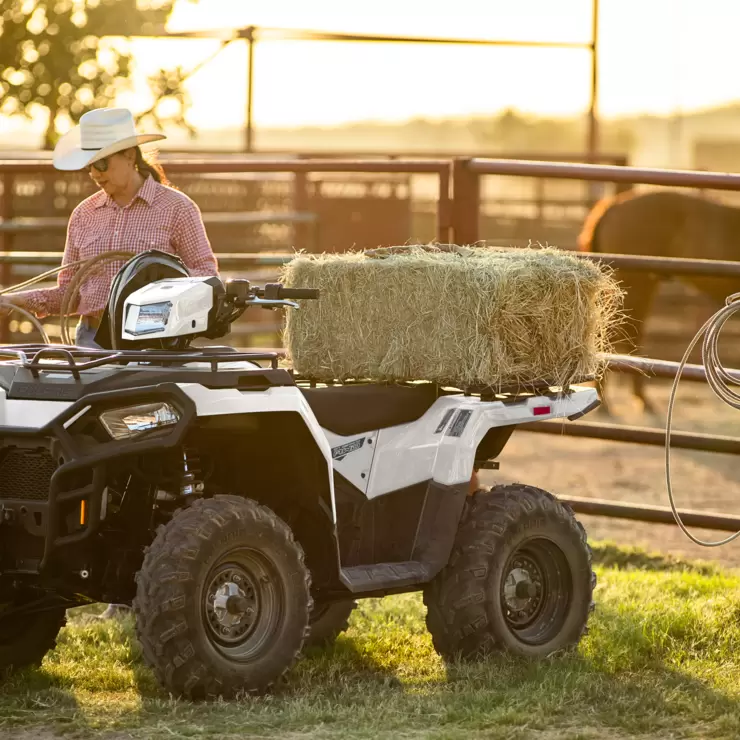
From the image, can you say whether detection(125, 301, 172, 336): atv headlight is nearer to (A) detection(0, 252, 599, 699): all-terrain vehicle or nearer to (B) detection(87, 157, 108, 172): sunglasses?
(A) detection(0, 252, 599, 699): all-terrain vehicle

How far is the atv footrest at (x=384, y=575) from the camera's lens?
14.5 ft

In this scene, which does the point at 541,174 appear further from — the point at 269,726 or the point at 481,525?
the point at 269,726

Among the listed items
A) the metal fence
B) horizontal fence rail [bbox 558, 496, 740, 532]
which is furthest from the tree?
horizontal fence rail [bbox 558, 496, 740, 532]

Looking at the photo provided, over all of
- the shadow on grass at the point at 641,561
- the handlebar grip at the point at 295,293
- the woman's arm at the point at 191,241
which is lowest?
the shadow on grass at the point at 641,561

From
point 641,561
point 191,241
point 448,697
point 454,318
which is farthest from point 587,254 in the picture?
point 448,697

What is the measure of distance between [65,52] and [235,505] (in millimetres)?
4480

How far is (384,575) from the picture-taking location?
4500 millimetres

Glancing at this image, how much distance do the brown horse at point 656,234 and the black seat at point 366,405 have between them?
7668 millimetres

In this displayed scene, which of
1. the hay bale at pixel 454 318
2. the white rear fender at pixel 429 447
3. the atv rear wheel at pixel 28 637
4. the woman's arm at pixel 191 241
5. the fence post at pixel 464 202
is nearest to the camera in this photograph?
the atv rear wheel at pixel 28 637

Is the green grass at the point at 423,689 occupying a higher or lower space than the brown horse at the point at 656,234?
lower

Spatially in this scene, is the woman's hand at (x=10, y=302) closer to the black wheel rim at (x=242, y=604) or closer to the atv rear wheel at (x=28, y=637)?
the atv rear wheel at (x=28, y=637)

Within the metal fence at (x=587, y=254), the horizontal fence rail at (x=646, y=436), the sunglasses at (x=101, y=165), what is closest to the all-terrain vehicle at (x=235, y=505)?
the sunglasses at (x=101, y=165)

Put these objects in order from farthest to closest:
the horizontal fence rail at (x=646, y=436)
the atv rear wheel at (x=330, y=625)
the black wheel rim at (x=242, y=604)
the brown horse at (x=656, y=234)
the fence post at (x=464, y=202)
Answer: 1. the brown horse at (x=656, y=234)
2. the fence post at (x=464, y=202)
3. the horizontal fence rail at (x=646, y=436)
4. the atv rear wheel at (x=330, y=625)
5. the black wheel rim at (x=242, y=604)

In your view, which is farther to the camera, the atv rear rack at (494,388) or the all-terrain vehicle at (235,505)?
the atv rear rack at (494,388)
